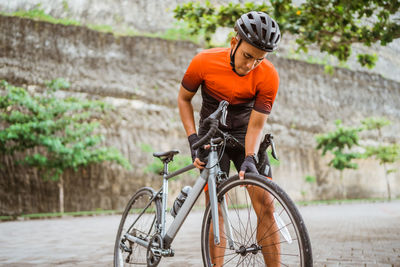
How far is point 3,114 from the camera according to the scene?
18.6 metres

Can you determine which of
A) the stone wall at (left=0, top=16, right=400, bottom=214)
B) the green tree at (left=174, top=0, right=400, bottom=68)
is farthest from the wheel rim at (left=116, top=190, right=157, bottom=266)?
the stone wall at (left=0, top=16, right=400, bottom=214)

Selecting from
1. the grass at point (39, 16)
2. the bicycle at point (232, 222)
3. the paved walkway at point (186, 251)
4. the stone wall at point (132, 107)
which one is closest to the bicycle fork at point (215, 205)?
the bicycle at point (232, 222)

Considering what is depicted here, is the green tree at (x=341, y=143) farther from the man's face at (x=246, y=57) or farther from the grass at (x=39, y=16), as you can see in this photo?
the man's face at (x=246, y=57)

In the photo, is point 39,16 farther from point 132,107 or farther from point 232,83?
point 232,83

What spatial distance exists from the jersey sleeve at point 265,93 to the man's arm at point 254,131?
0.04 metres

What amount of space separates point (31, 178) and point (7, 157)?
5.01 ft

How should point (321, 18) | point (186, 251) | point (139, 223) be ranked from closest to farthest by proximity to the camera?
1. point (139, 223)
2. point (186, 251)
3. point (321, 18)

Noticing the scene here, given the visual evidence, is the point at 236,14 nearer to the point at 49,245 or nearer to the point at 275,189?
the point at 49,245

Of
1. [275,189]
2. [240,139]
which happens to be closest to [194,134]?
[240,139]

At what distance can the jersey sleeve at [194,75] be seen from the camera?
324 cm

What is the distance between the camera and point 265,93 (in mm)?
3117

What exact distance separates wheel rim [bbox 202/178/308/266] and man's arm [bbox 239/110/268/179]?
36 centimetres

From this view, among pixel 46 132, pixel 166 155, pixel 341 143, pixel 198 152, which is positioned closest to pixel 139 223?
pixel 166 155

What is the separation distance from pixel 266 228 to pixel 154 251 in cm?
98
